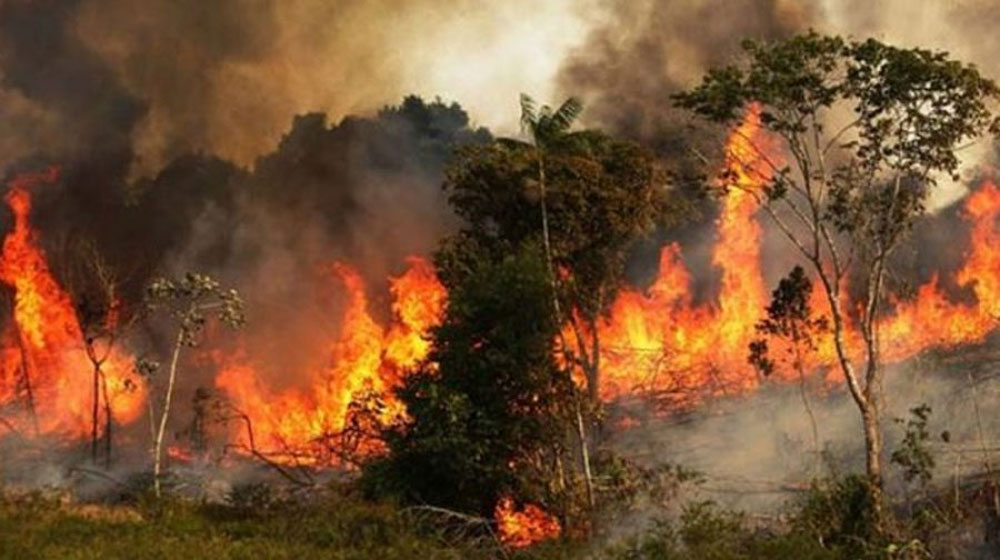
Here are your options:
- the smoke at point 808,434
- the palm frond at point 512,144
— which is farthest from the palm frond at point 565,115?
the smoke at point 808,434

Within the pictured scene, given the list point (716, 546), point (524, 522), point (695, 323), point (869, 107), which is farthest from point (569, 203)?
point (695, 323)

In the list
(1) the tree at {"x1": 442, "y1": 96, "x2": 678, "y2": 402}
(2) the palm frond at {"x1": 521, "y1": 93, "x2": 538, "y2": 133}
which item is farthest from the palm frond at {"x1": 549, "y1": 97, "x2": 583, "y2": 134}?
(1) the tree at {"x1": 442, "y1": 96, "x2": 678, "y2": 402}

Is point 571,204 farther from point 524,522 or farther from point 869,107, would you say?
point 524,522

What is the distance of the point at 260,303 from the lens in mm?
61406

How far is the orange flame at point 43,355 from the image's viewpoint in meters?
54.2

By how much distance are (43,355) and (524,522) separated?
38.7m

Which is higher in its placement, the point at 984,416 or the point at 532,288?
the point at 532,288

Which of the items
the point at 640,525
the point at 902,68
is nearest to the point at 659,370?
the point at 640,525

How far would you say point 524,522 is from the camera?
28750mm

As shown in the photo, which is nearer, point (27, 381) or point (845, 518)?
point (845, 518)

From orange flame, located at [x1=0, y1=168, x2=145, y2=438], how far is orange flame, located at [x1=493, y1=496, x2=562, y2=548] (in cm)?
3175

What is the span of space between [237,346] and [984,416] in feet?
131

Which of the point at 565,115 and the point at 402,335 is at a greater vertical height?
the point at 565,115

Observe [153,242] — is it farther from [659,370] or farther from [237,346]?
[659,370]
